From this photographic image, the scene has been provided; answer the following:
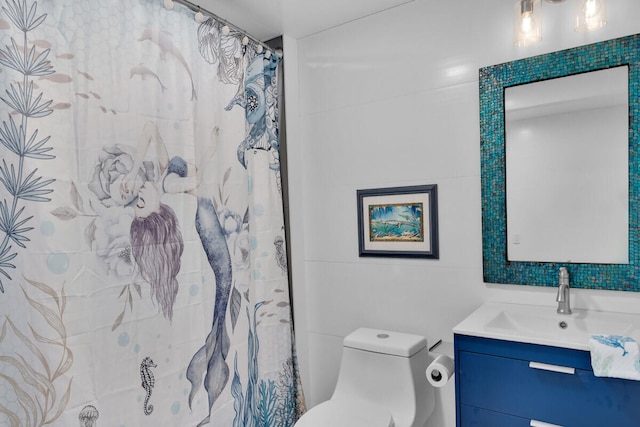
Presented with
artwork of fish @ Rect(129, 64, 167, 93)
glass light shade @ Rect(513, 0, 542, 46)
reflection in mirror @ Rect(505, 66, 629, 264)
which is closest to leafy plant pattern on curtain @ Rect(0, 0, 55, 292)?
artwork of fish @ Rect(129, 64, 167, 93)

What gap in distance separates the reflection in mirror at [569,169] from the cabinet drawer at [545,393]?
54 cm

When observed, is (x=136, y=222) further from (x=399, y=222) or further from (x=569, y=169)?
(x=569, y=169)

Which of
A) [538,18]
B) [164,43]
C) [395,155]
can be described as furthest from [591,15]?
[164,43]

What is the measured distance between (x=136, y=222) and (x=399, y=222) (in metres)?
1.26

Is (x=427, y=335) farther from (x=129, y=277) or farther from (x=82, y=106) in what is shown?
(x=82, y=106)

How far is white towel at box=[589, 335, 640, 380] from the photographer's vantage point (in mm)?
1254

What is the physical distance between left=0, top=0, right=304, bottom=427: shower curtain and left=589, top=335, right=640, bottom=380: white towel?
1.48m

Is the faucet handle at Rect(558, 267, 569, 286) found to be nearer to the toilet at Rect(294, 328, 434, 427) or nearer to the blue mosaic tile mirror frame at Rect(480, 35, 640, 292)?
the blue mosaic tile mirror frame at Rect(480, 35, 640, 292)

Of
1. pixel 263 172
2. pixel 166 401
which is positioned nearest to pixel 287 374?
pixel 166 401

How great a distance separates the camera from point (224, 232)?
1985 millimetres

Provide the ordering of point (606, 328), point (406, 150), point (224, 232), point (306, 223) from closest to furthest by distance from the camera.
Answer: point (606, 328) → point (224, 232) → point (406, 150) → point (306, 223)

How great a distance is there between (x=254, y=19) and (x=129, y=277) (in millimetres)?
1500

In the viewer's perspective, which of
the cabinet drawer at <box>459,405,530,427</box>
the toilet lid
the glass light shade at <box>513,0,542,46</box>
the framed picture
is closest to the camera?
the cabinet drawer at <box>459,405,530,427</box>

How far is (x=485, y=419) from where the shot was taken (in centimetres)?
154
